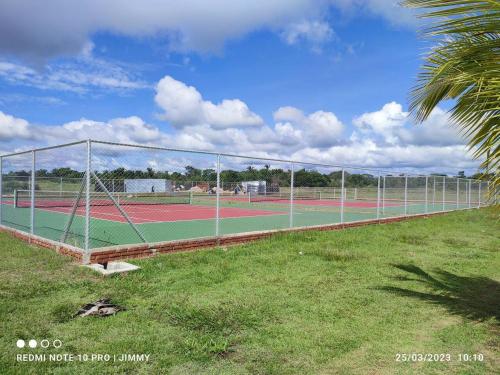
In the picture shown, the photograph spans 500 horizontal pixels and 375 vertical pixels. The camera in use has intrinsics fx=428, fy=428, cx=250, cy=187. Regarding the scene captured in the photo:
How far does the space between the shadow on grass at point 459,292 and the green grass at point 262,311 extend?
0.06ft

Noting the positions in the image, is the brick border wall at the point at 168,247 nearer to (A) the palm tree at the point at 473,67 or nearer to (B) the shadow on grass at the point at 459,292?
(B) the shadow on grass at the point at 459,292

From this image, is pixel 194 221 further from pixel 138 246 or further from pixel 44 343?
pixel 44 343

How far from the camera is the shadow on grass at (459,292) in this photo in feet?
18.9

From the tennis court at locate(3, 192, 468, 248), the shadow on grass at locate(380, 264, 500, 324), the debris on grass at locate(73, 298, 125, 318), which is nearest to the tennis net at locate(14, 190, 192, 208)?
the tennis court at locate(3, 192, 468, 248)

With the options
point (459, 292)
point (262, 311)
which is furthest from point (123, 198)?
point (459, 292)

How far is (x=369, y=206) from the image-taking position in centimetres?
2067

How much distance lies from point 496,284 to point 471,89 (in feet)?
14.1

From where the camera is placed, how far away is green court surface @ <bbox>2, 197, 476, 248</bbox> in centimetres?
1238

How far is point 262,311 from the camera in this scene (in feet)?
17.9

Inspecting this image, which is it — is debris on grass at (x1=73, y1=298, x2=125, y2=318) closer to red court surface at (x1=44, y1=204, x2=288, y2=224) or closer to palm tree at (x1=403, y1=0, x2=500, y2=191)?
palm tree at (x1=403, y1=0, x2=500, y2=191)

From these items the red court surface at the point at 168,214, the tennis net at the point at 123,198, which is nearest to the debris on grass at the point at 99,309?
the tennis net at the point at 123,198

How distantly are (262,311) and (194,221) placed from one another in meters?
12.9

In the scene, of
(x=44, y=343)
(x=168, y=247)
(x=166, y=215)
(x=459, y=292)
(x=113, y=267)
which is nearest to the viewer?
A: (x=44, y=343)

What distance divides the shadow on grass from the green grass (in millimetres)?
19
